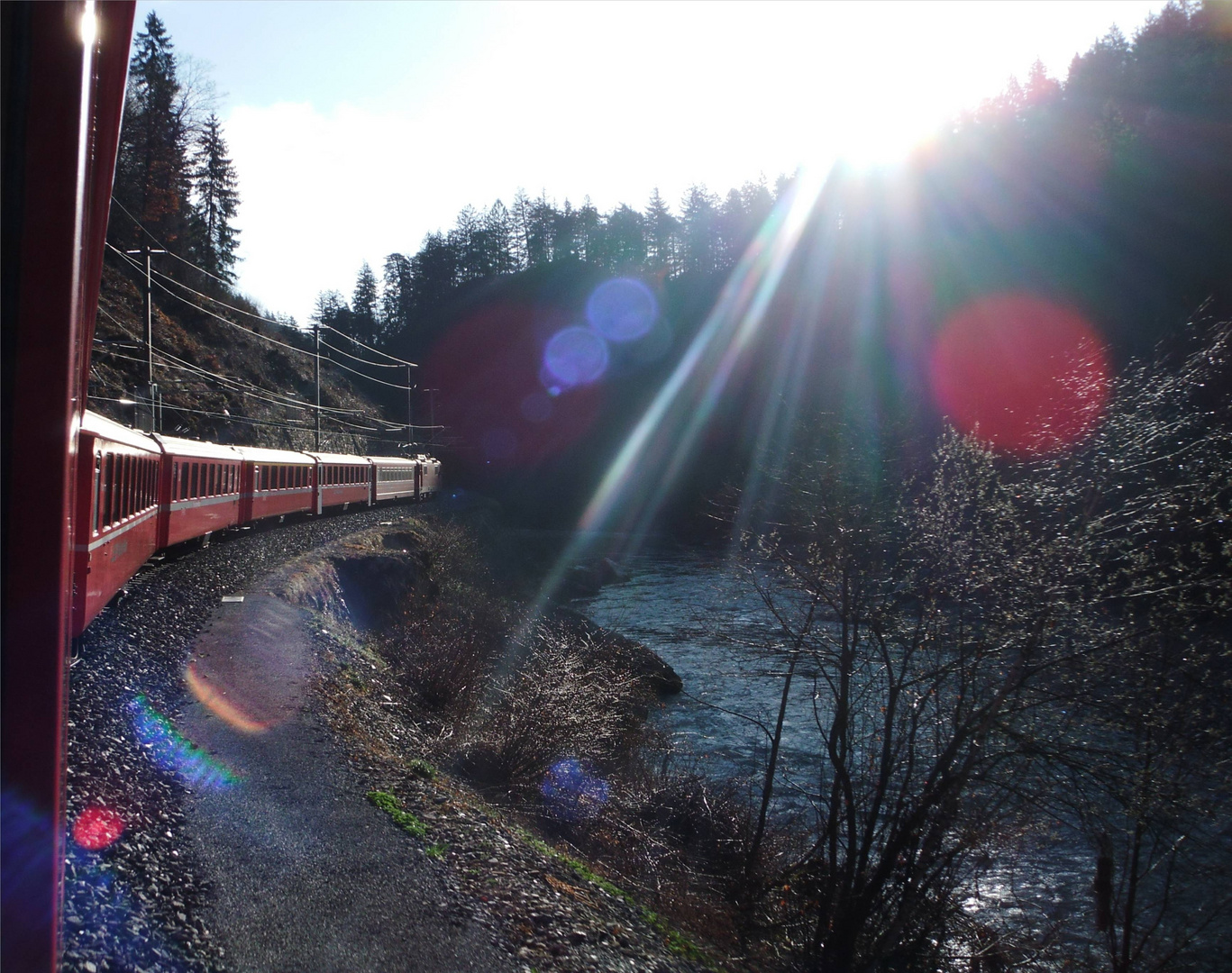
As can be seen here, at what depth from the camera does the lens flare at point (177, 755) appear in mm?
5879

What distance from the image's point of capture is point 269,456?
20.2 m

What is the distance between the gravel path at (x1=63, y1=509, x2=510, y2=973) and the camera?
4.02m

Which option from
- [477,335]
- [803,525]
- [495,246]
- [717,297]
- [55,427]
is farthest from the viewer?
[495,246]

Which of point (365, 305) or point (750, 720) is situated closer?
point (750, 720)

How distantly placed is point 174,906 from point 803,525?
20.2ft

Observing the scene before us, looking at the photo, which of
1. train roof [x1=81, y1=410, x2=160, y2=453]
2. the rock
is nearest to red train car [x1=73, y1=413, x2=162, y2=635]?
train roof [x1=81, y1=410, x2=160, y2=453]

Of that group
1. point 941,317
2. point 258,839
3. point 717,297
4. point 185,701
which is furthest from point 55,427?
point 717,297

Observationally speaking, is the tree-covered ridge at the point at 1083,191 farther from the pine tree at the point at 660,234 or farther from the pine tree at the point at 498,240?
the pine tree at the point at 498,240

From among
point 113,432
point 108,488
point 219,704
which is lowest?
point 219,704

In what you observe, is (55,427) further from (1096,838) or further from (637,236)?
(637,236)

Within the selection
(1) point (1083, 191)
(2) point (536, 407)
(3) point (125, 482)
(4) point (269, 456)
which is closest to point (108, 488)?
(3) point (125, 482)

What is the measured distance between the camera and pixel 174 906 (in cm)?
422

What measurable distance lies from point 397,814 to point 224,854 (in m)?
1.58

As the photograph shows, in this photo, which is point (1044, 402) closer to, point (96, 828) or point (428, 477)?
point (96, 828)
